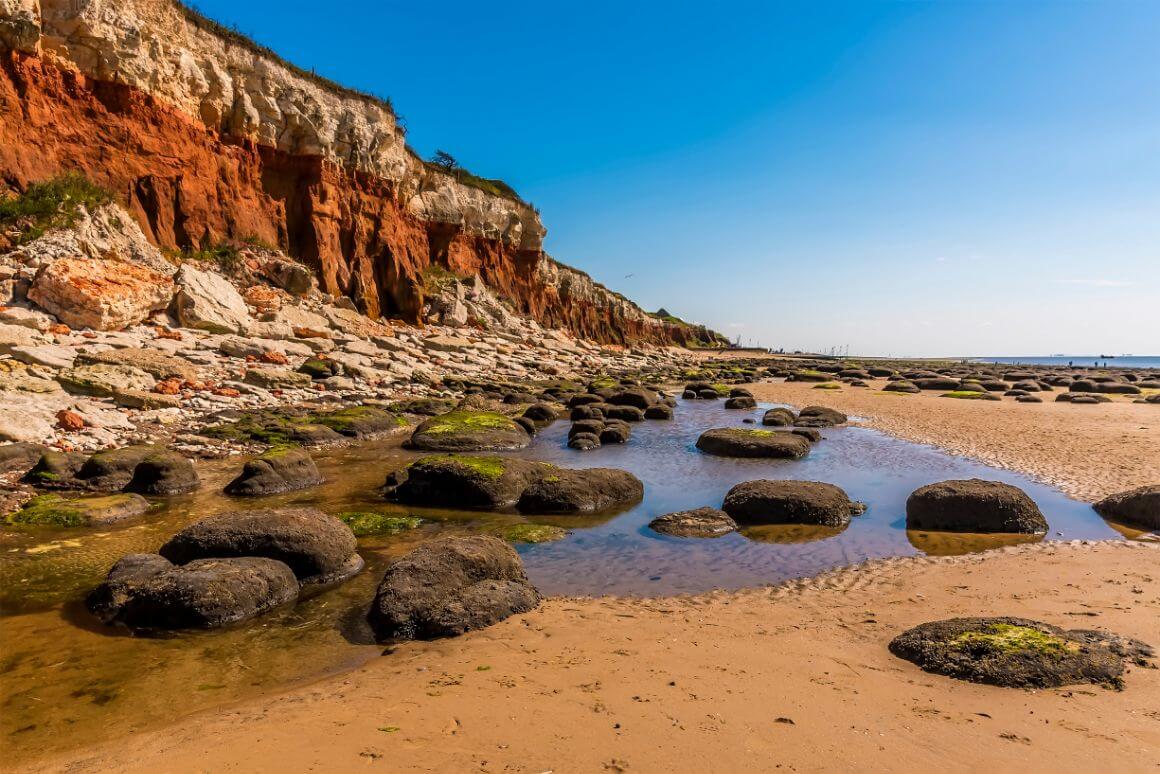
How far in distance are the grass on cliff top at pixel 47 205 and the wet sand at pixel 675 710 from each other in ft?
80.4

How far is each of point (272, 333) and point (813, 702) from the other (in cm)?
2422

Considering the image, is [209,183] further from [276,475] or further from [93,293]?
[276,475]

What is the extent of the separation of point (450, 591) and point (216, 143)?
33812mm

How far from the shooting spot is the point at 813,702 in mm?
4105

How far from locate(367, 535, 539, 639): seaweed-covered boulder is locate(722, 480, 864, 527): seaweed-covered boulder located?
4.35 m

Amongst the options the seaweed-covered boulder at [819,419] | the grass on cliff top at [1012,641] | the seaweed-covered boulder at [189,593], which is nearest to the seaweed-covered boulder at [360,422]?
the seaweed-covered boulder at [189,593]

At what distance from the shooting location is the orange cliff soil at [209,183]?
23.4m

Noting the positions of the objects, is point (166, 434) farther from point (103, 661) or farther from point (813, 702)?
point (813, 702)

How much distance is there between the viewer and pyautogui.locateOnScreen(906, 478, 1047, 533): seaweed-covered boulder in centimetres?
898

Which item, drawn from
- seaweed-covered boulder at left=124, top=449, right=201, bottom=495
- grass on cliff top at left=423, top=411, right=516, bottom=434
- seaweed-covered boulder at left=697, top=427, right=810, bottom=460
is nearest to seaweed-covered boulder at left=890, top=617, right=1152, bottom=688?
seaweed-covered boulder at left=697, top=427, right=810, bottom=460

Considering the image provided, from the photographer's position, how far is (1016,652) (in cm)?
455

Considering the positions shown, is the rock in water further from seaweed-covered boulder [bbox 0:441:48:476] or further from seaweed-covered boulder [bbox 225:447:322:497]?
seaweed-covered boulder [bbox 225:447:322:497]

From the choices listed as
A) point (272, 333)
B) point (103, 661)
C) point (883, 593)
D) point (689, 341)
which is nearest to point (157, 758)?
point (103, 661)

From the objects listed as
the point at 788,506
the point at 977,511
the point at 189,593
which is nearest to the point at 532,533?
the point at 788,506
